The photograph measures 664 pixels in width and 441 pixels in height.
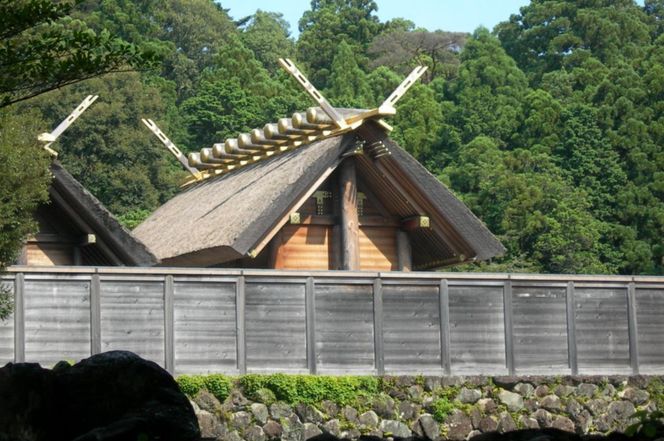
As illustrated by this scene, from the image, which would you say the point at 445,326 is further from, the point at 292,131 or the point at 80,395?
the point at 80,395

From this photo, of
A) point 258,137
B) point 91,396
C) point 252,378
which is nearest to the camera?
point 91,396

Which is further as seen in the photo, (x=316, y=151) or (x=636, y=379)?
(x=316, y=151)

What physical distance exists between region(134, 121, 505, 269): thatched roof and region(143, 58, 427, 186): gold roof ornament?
8.0 inches

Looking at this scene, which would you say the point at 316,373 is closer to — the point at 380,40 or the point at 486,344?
the point at 486,344

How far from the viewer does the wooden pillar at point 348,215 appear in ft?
88.5

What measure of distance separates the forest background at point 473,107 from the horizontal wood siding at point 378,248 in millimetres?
17429

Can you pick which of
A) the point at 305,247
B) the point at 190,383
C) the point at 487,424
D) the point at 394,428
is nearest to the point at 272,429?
the point at 190,383

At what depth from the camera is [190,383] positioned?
21.1 metres

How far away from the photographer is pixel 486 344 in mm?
23250

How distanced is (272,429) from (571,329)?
4653 mm

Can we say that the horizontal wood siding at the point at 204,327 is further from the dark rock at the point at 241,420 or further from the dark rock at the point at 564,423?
the dark rock at the point at 564,423

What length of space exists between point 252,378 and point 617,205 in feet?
123

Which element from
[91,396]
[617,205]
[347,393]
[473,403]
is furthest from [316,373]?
[617,205]

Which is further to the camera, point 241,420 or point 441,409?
point 441,409
